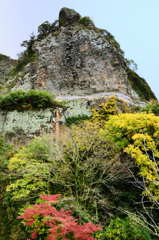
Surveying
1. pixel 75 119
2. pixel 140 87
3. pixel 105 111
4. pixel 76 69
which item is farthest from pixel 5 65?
pixel 140 87

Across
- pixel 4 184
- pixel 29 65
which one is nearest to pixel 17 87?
pixel 29 65

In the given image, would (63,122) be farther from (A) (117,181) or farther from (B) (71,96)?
(A) (117,181)

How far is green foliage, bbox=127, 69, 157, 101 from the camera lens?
2577 centimetres

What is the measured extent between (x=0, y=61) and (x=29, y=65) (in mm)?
12871

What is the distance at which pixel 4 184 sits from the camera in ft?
31.2

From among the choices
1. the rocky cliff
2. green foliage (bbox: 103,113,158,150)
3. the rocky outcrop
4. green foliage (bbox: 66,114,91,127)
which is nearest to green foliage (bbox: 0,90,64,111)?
the rocky cliff

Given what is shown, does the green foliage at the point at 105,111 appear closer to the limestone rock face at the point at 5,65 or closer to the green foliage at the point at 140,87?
the green foliage at the point at 140,87

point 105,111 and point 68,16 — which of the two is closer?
point 105,111

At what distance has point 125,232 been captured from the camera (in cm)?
556

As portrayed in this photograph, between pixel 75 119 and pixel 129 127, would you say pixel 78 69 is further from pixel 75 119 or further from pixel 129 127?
pixel 129 127

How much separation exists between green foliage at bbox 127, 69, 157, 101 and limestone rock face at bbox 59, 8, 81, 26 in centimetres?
1238

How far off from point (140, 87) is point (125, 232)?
80.4 ft

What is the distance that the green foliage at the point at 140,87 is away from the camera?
2577cm

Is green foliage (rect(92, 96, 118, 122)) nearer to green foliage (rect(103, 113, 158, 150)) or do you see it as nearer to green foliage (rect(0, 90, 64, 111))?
green foliage (rect(0, 90, 64, 111))
